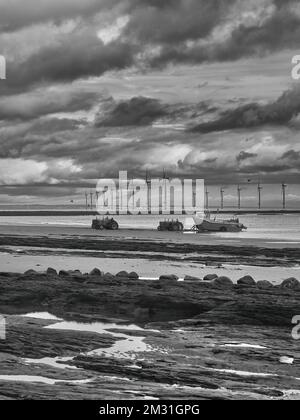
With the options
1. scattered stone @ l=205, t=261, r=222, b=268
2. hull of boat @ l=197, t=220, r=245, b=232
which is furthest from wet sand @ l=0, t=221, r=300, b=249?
scattered stone @ l=205, t=261, r=222, b=268

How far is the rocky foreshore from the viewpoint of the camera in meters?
10.6

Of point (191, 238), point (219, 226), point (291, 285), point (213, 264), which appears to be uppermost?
point (219, 226)

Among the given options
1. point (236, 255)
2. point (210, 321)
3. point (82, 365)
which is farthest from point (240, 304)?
point (236, 255)

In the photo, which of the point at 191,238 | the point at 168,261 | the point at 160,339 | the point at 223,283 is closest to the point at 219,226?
the point at 191,238

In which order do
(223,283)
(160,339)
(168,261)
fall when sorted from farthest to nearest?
(168,261)
(223,283)
(160,339)

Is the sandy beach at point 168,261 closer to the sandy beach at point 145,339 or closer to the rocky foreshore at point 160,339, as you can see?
the sandy beach at point 145,339

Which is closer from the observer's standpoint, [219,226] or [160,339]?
[160,339]

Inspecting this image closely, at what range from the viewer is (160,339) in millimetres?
14711

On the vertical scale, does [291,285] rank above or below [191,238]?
below

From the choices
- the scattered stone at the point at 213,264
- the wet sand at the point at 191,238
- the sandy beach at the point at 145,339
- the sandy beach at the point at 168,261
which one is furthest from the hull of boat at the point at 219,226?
the sandy beach at the point at 145,339

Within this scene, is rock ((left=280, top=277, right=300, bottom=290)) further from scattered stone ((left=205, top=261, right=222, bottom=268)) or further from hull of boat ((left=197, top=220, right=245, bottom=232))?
hull of boat ((left=197, top=220, right=245, bottom=232))

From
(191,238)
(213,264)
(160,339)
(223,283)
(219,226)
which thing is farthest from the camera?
(219,226)

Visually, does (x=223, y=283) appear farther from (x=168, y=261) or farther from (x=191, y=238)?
(x=191, y=238)

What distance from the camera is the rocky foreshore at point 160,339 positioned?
10.6 metres
